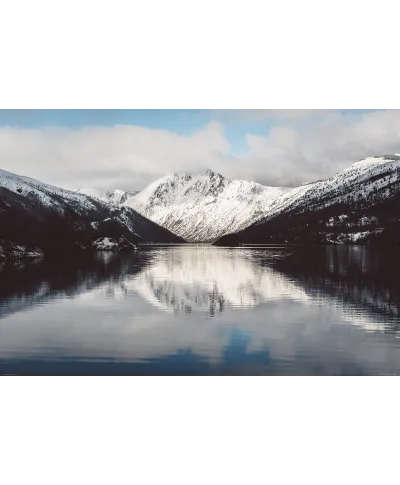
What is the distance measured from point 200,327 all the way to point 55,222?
2897 cm

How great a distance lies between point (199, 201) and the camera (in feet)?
259

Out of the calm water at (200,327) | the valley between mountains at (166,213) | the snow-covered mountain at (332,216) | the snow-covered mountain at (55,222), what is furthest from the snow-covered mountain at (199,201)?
the calm water at (200,327)

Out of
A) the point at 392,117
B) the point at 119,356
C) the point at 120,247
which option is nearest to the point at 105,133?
the point at 119,356

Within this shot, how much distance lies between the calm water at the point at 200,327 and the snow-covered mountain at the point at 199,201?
14.3 ft

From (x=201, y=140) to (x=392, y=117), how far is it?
5206 mm

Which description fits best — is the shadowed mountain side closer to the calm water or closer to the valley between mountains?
the calm water

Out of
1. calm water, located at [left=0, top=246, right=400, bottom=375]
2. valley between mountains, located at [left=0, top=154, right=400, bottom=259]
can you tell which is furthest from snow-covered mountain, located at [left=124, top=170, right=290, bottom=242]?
calm water, located at [left=0, top=246, right=400, bottom=375]

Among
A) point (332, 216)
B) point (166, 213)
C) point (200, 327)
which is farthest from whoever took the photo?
point (332, 216)

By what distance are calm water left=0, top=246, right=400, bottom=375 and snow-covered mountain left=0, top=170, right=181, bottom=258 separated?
5.87 metres

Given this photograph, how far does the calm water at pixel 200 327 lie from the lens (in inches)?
415

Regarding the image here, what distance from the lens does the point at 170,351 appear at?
11391mm

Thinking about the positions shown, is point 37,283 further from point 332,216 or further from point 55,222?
point 332,216

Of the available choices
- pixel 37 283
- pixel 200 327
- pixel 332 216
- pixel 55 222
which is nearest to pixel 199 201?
pixel 332 216
